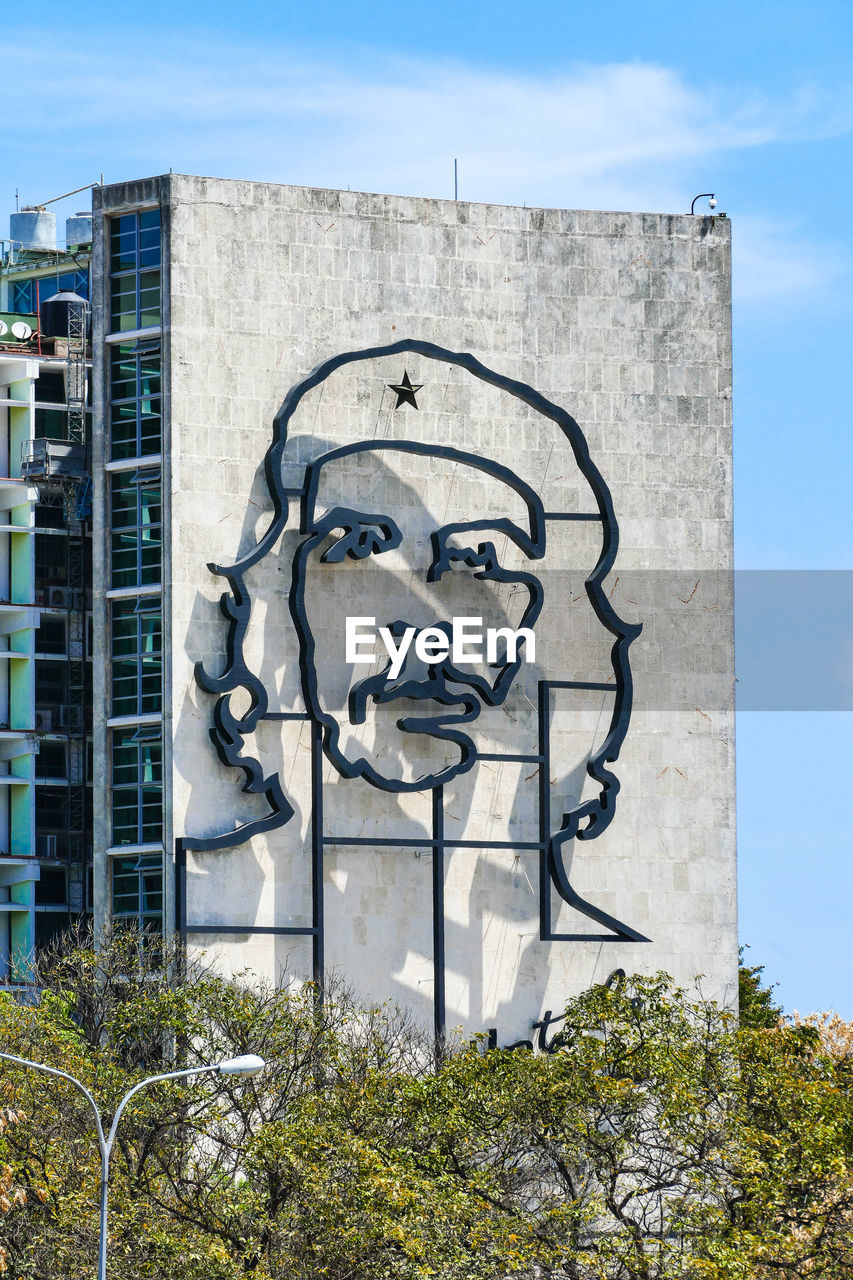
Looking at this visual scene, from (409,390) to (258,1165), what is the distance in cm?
2758

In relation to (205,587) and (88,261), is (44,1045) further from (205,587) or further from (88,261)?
(88,261)

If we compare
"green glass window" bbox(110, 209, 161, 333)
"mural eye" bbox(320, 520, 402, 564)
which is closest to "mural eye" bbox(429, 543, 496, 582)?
"mural eye" bbox(320, 520, 402, 564)

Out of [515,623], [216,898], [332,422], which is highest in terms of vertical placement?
[332,422]

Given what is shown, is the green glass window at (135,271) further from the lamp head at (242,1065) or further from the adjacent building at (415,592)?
the lamp head at (242,1065)

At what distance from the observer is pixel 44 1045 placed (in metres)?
54.0

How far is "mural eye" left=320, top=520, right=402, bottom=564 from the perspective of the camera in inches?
2680

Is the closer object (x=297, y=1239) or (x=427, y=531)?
(x=297, y=1239)

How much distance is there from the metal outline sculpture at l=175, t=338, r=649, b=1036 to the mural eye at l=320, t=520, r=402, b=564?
0.10 meters

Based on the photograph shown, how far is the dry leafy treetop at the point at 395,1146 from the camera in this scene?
47.6m

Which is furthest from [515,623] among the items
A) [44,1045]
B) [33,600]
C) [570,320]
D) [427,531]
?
[44,1045]

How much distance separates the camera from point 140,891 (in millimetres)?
67812

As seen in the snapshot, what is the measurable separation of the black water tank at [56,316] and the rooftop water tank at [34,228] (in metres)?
7.57

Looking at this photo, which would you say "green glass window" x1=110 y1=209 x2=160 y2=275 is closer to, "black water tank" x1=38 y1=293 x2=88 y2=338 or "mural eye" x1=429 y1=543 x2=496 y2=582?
"black water tank" x1=38 y1=293 x2=88 y2=338

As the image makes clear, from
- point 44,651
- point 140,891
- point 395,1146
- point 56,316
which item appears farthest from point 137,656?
point 395,1146
